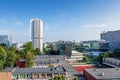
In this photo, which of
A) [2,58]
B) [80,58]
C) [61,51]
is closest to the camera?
[2,58]

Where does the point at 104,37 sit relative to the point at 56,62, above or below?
above

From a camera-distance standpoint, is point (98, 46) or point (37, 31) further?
point (37, 31)

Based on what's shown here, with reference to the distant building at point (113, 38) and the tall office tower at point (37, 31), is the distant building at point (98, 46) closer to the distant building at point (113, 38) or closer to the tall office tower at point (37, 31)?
the distant building at point (113, 38)

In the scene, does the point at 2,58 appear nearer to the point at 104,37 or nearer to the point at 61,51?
→ the point at 61,51

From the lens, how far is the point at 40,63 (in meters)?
A: 35.1

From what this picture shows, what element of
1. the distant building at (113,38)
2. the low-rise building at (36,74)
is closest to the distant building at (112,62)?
the low-rise building at (36,74)

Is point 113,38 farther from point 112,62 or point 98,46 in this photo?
point 112,62

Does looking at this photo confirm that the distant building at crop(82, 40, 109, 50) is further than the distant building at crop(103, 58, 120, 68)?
Yes

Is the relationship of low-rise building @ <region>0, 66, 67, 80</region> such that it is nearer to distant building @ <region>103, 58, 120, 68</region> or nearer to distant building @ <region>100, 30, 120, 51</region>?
distant building @ <region>103, 58, 120, 68</region>

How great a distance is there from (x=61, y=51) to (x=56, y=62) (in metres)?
24.0

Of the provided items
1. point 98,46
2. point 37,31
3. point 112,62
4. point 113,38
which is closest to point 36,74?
point 112,62

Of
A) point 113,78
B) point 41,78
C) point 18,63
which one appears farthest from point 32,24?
point 113,78

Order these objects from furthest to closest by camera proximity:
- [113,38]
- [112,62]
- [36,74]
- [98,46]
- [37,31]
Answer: [37,31] → [113,38] → [98,46] → [112,62] → [36,74]

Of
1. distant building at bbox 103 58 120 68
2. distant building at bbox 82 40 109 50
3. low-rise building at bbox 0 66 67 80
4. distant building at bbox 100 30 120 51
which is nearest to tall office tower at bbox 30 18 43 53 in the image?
distant building at bbox 82 40 109 50
